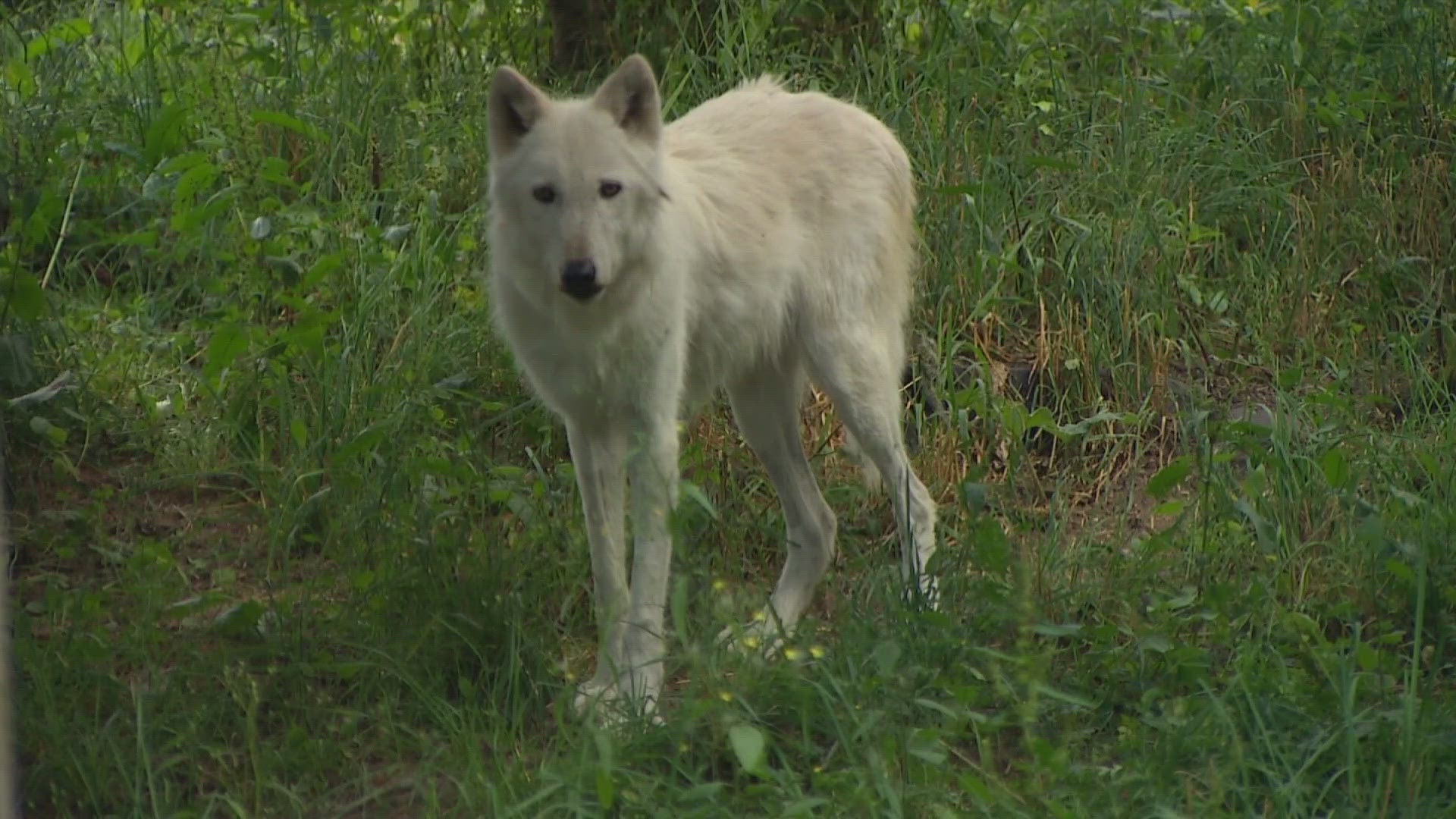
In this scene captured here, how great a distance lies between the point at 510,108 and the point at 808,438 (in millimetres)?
1947

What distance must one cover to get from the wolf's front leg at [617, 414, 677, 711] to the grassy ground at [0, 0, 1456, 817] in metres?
0.10

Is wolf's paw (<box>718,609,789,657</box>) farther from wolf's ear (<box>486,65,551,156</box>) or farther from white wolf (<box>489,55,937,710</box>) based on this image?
wolf's ear (<box>486,65,551,156</box>)

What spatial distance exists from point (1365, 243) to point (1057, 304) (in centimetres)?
141

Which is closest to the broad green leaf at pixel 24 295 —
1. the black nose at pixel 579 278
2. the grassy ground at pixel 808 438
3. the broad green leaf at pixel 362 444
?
the grassy ground at pixel 808 438

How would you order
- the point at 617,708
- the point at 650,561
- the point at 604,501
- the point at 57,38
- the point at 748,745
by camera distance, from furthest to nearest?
the point at 57,38
the point at 604,501
the point at 650,561
the point at 617,708
the point at 748,745

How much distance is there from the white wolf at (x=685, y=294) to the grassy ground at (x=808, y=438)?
0.57 ft

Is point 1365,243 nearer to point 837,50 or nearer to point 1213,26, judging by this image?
point 1213,26

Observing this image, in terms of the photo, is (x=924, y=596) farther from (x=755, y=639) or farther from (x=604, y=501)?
(x=604, y=501)

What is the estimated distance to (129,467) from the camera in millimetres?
5473

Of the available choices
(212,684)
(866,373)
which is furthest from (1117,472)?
(212,684)

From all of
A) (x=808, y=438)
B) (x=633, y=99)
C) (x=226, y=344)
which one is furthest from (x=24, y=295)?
(x=808, y=438)

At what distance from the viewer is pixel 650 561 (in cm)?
450

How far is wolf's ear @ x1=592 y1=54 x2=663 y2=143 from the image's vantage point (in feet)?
14.3

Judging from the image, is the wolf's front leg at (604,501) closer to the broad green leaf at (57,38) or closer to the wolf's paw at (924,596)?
the wolf's paw at (924,596)
